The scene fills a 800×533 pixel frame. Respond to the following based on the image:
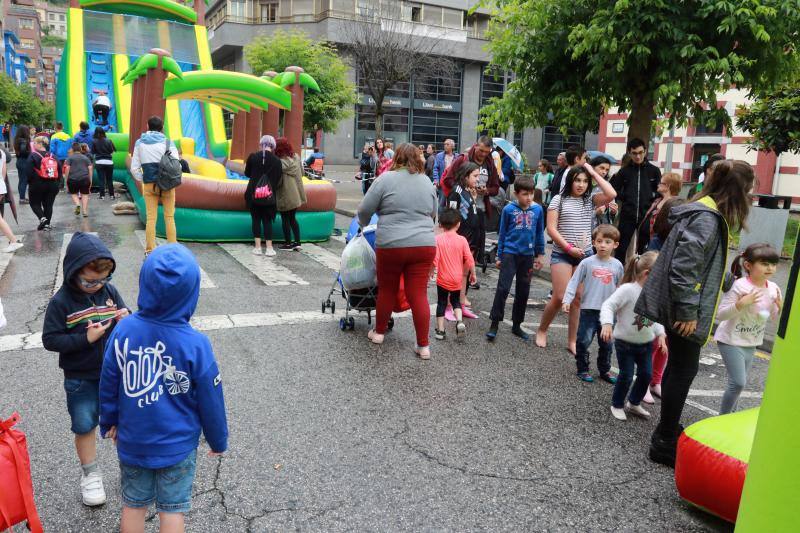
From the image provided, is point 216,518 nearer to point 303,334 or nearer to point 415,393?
point 415,393

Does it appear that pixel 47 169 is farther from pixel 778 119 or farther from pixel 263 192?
pixel 778 119

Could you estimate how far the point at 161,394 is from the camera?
2498 mm

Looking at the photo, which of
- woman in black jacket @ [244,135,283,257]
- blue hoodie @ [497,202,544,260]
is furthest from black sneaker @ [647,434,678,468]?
woman in black jacket @ [244,135,283,257]

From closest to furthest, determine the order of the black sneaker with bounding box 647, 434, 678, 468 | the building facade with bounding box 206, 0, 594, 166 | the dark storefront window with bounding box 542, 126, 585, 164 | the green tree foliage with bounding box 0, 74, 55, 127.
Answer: the black sneaker with bounding box 647, 434, 678, 468 → the building facade with bounding box 206, 0, 594, 166 → the green tree foliage with bounding box 0, 74, 55, 127 → the dark storefront window with bounding box 542, 126, 585, 164

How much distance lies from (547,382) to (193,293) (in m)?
3.55

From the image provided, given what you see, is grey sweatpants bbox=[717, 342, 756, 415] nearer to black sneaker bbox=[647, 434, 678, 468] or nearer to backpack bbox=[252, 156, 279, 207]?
black sneaker bbox=[647, 434, 678, 468]

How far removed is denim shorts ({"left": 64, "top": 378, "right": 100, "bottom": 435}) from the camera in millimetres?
3078

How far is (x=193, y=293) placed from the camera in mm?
2512

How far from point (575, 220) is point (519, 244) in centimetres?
60

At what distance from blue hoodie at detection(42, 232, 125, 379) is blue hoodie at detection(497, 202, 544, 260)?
4156mm

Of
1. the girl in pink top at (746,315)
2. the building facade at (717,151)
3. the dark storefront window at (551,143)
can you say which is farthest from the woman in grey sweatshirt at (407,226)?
the dark storefront window at (551,143)

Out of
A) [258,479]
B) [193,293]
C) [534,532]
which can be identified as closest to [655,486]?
[534,532]

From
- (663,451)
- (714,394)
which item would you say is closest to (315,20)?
(714,394)

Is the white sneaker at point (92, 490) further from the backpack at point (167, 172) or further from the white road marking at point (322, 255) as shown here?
the backpack at point (167, 172)
